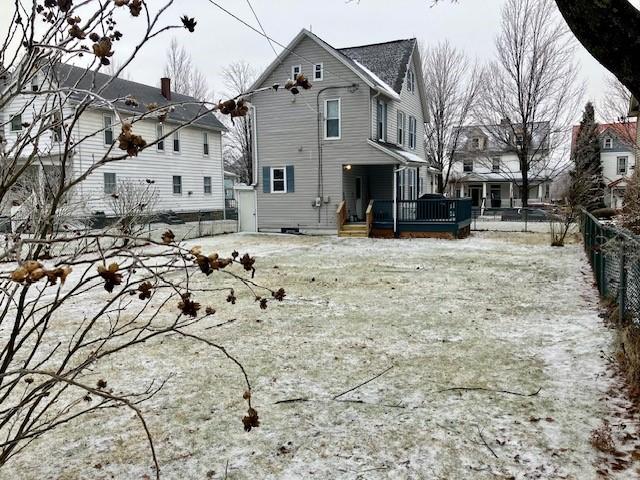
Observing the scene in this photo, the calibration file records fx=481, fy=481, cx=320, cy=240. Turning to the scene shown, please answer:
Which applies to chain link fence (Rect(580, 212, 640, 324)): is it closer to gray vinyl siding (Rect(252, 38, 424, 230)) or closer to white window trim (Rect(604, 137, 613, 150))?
gray vinyl siding (Rect(252, 38, 424, 230))

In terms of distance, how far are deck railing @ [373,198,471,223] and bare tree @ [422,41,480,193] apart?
13472 mm

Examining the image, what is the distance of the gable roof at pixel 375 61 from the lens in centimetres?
1873

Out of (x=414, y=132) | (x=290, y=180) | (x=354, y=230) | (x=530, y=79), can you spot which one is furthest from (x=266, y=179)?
(x=530, y=79)

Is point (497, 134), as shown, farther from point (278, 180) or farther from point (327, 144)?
point (278, 180)

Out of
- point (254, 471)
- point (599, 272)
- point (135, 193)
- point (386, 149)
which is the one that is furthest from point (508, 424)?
point (386, 149)

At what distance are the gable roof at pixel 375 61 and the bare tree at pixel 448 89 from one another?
21.4ft

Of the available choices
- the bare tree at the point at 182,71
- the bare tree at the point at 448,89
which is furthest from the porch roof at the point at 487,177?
the bare tree at the point at 182,71

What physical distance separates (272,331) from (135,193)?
10.9m

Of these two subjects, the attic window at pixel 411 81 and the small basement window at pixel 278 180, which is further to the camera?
the attic window at pixel 411 81

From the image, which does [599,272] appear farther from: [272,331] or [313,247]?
[313,247]

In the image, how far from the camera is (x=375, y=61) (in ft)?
73.6

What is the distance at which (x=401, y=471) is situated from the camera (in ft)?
9.93

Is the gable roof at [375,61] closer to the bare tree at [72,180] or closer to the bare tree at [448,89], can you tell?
the bare tree at [448,89]

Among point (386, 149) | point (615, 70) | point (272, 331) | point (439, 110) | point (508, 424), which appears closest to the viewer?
point (615, 70)
